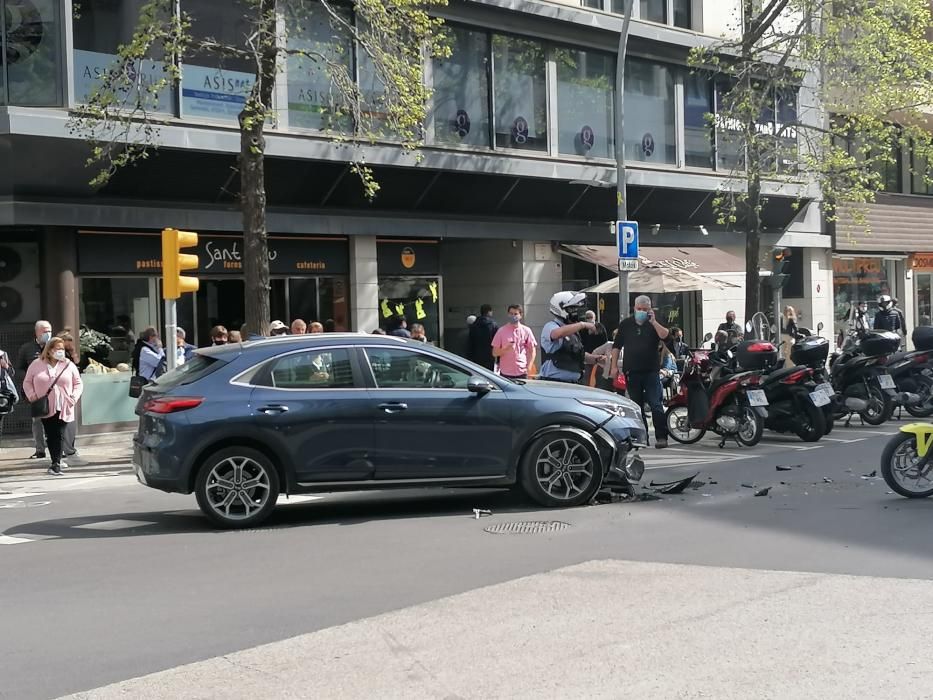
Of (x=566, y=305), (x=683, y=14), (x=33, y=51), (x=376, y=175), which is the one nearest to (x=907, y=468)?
(x=566, y=305)

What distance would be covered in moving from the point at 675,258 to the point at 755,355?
1074cm

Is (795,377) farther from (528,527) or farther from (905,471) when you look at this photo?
(528,527)

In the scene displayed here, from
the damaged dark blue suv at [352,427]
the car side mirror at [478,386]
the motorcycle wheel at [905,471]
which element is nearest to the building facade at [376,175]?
the damaged dark blue suv at [352,427]

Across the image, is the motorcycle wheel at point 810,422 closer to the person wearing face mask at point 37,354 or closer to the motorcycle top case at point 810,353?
the motorcycle top case at point 810,353

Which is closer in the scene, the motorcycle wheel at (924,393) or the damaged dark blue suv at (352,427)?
the damaged dark blue suv at (352,427)

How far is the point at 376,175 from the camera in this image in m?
20.6

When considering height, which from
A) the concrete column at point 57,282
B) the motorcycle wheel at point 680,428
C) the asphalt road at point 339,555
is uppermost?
the concrete column at point 57,282

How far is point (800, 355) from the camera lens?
49.6 ft

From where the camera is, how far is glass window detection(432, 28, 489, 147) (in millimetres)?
21812

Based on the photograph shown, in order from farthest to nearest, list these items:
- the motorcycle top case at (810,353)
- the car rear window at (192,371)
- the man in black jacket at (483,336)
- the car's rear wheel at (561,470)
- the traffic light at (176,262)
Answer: the man in black jacket at (483,336), the motorcycle top case at (810,353), the traffic light at (176,262), the car's rear wheel at (561,470), the car rear window at (192,371)

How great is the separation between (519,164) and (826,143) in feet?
20.6

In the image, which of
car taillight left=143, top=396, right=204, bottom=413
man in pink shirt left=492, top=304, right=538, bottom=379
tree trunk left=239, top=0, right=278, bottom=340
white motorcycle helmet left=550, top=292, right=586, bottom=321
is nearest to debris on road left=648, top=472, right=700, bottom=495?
car taillight left=143, top=396, right=204, bottom=413

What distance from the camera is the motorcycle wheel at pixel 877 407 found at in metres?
16.5

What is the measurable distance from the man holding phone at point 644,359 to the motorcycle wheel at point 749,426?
3.08ft
